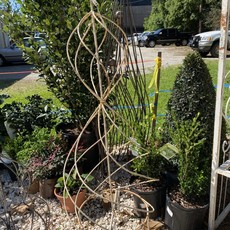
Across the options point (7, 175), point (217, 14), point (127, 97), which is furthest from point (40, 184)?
point (217, 14)

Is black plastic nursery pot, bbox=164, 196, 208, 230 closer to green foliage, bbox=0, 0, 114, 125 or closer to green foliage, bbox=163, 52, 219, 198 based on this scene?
green foliage, bbox=163, 52, 219, 198

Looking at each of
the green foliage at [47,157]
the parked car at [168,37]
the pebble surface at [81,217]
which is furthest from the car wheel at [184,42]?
the pebble surface at [81,217]

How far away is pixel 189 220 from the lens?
1945mm

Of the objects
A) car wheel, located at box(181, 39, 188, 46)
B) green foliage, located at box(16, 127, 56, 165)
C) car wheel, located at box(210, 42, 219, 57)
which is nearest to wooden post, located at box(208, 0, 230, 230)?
green foliage, located at box(16, 127, 56, 165)

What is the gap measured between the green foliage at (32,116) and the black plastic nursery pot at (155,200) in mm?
1319

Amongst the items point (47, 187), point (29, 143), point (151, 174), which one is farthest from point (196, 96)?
point (29, 143)

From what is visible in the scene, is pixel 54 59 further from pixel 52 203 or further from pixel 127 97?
pixel 52 203

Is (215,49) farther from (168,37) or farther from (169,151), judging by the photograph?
(169,151)

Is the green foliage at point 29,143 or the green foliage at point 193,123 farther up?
the green foliage at point 193,123

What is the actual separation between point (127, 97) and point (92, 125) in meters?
0.47

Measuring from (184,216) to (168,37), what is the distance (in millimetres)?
18349

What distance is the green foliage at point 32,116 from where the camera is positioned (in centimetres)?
303

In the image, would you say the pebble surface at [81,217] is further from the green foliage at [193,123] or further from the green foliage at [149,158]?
the green foliage at [193,123]

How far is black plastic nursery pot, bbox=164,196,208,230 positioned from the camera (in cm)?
192
